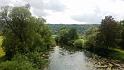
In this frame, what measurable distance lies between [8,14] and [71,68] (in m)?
21.9

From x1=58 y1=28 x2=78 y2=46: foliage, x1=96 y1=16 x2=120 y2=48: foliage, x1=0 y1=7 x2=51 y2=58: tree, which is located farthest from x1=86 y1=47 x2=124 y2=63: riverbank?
x1=58 y1=28 x2=78 y2=46: foliage

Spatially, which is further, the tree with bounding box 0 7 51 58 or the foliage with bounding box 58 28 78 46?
the foliage with bounding box 58 28 78 46

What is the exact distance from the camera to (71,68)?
64.6 metres

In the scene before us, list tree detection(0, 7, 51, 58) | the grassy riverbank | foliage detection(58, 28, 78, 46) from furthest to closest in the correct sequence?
foliage detection(58, 28, 78, 46), the grassy riverbank, tree detection(0, 7, 51, 58)

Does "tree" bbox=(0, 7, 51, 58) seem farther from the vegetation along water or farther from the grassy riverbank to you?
the grassy riverbank

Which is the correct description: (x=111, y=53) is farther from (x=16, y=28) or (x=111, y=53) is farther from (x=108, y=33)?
(x=16, y=28)

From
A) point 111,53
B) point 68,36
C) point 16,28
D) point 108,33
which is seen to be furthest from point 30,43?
point 68,36

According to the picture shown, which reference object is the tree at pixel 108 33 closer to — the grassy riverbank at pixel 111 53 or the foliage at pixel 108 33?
the foliage at pixel 108 33

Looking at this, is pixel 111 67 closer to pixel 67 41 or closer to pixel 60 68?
pixel 60 68

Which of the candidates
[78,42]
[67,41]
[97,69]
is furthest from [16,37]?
[67,41]

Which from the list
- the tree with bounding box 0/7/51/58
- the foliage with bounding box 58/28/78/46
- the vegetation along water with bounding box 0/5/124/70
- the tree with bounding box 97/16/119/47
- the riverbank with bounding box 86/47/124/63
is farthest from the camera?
the foliage with bounding box 58/28/78/46

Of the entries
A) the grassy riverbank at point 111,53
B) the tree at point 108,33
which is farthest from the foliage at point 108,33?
the grassy riverbank at point 111,53

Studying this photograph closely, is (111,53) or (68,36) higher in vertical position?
(68,36)

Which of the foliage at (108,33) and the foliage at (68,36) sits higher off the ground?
the foliage at (108,33)
